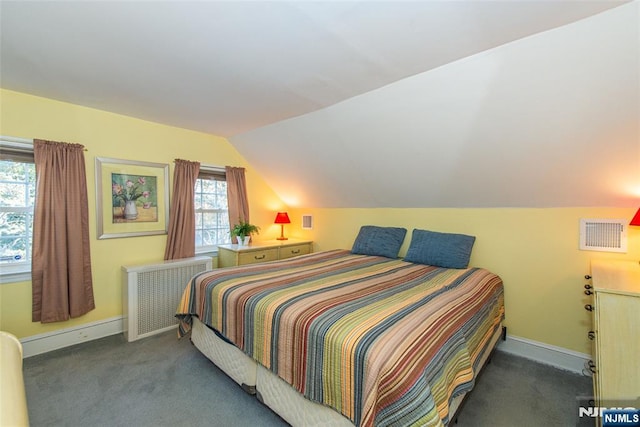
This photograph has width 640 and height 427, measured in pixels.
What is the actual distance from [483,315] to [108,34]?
291 cm

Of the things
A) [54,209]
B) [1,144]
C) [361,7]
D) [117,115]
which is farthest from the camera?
[117,115]

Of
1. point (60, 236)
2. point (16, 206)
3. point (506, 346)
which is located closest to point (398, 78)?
point (506, 346)

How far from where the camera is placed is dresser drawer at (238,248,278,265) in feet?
11.2

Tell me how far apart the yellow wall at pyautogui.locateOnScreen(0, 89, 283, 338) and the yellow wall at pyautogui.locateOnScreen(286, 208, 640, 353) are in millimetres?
3173

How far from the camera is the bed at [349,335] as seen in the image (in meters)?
1.17

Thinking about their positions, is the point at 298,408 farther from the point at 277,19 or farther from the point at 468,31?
the point at 468,31

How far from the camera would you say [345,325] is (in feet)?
4.52

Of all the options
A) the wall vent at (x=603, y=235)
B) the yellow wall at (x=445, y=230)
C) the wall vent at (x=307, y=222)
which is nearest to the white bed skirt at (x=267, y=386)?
the yellow wall at (x=445, y=230)

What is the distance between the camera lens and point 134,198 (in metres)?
2.97

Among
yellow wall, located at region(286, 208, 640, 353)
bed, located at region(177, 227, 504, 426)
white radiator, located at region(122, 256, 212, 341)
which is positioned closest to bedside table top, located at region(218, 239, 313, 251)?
white radiator, located at region(122, 256, 212, 341)

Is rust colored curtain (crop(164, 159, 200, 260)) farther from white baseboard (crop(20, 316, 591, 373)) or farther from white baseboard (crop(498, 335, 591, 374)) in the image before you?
white baseboard (crop(498, 335, 591, 374))

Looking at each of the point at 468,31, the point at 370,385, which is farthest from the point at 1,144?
the point at 468,31

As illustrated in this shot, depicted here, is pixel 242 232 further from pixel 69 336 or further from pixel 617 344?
pixel 617 344

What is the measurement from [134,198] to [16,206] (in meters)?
0.87
